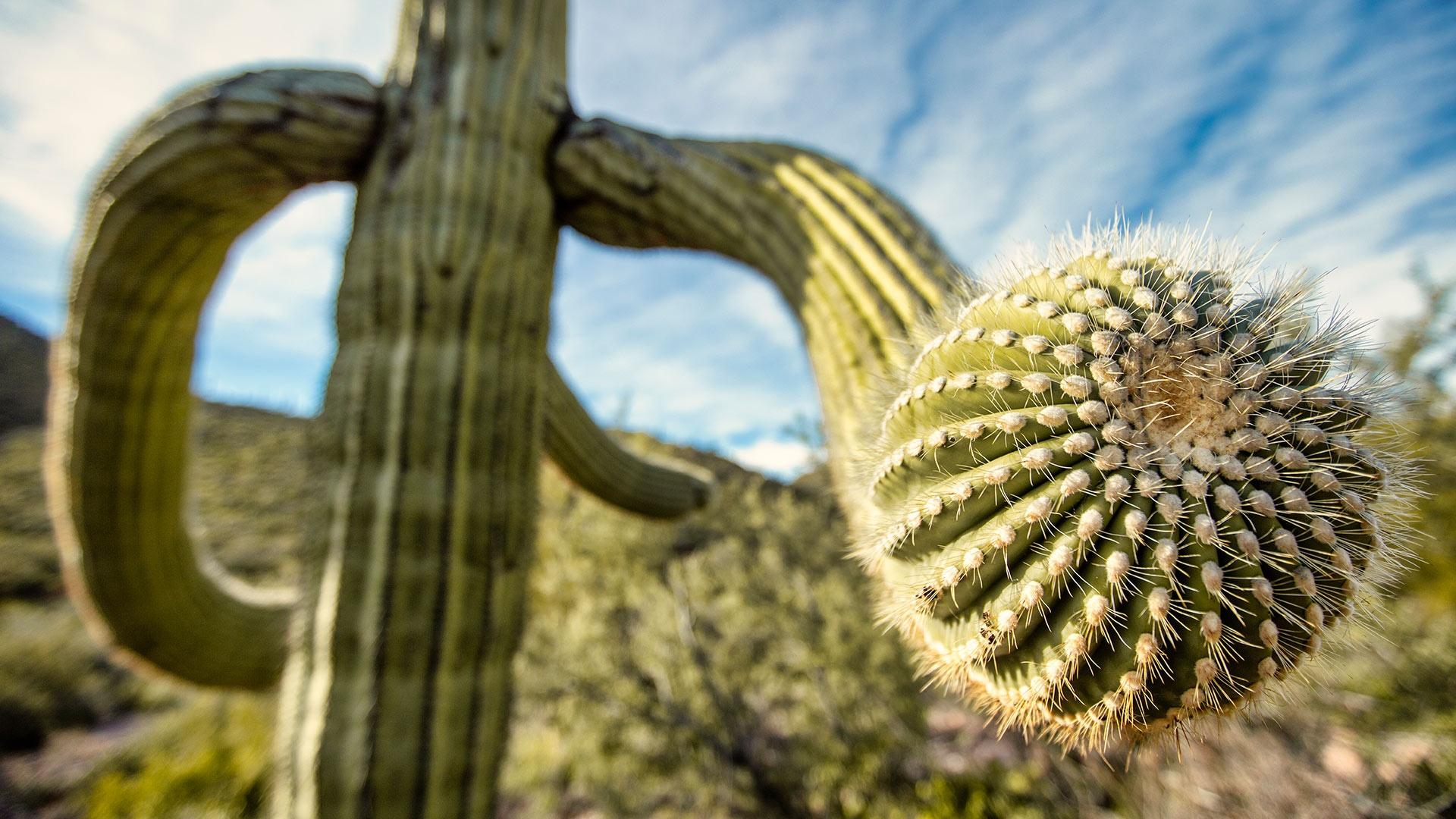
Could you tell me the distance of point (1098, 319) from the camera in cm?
90

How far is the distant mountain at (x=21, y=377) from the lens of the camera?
14.7m

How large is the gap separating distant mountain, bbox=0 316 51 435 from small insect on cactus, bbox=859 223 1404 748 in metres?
20.8

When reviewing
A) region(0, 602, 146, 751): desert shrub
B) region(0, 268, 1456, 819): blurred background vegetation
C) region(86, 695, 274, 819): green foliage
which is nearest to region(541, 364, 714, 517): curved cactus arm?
region(0, 268, 1456, 819): blurred background vegetation

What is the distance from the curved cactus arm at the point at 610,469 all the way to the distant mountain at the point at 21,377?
60.4ft

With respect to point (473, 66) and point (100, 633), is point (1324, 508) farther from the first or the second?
point (100, 633)

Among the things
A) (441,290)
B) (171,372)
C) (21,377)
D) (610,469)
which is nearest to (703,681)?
(610,469)

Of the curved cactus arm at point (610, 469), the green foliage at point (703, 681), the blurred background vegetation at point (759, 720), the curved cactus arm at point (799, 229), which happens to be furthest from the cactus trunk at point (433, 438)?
the green foliage at point (703, 681)

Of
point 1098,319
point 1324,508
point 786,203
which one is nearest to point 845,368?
point 786,203

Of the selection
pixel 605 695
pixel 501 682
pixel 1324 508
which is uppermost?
pixel 1324 508

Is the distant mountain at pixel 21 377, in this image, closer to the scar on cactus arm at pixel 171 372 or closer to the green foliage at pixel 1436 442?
the scar on cactus arm at pixel 171 372

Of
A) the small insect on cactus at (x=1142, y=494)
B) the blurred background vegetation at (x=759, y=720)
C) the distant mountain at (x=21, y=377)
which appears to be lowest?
the blurred background vegetation at (x=759, y=720)

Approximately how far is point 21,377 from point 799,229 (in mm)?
22454

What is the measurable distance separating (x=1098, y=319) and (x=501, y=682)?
1.77 meters

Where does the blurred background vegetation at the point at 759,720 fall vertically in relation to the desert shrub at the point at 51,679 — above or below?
below
